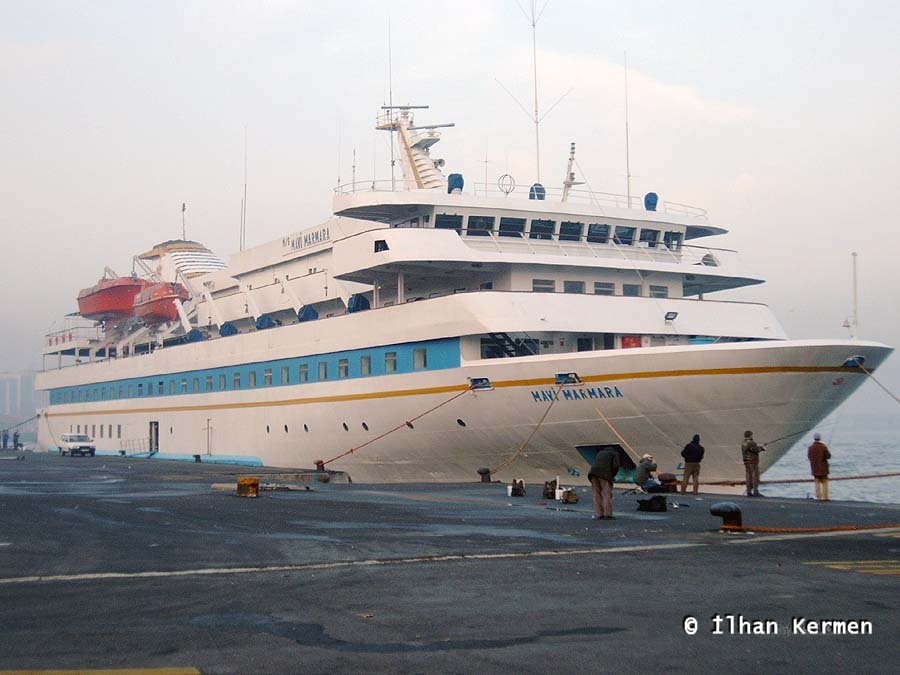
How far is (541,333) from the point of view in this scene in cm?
2988

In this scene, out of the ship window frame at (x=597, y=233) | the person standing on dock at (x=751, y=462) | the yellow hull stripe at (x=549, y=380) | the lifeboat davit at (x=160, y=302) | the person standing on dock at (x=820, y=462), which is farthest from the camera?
the lifeboat davit at (x=160, y=302)

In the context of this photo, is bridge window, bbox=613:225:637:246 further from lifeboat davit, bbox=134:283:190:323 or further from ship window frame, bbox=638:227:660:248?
lifeboat davit, bbox=134:283:190:323

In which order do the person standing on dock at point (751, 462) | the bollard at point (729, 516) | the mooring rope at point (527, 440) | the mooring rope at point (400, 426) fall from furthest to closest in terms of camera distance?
the mooring rope at point (400, 426) < the mooring rope at point (527, 440) < the person standing on dock at point (751, 462) < the bollard at point (729, 516)

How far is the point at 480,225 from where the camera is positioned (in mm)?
33219

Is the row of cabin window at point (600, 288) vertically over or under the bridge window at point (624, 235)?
under

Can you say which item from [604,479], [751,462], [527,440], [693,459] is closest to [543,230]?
[527,440]

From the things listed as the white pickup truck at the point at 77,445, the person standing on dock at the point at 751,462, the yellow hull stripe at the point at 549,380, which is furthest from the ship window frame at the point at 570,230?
the white pickup truck at the point at 77,445

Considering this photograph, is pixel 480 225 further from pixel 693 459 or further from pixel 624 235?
pixel 693 459

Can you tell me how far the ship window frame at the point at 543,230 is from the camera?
33719mm

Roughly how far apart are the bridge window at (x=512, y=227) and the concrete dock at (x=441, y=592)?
15.7 meters

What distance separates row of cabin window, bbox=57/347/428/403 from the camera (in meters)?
32.5

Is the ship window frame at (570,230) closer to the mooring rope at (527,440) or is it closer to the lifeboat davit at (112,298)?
the mooring rope at (527,440)

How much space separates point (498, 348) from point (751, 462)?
890 centimetres

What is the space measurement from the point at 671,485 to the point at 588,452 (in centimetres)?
369
